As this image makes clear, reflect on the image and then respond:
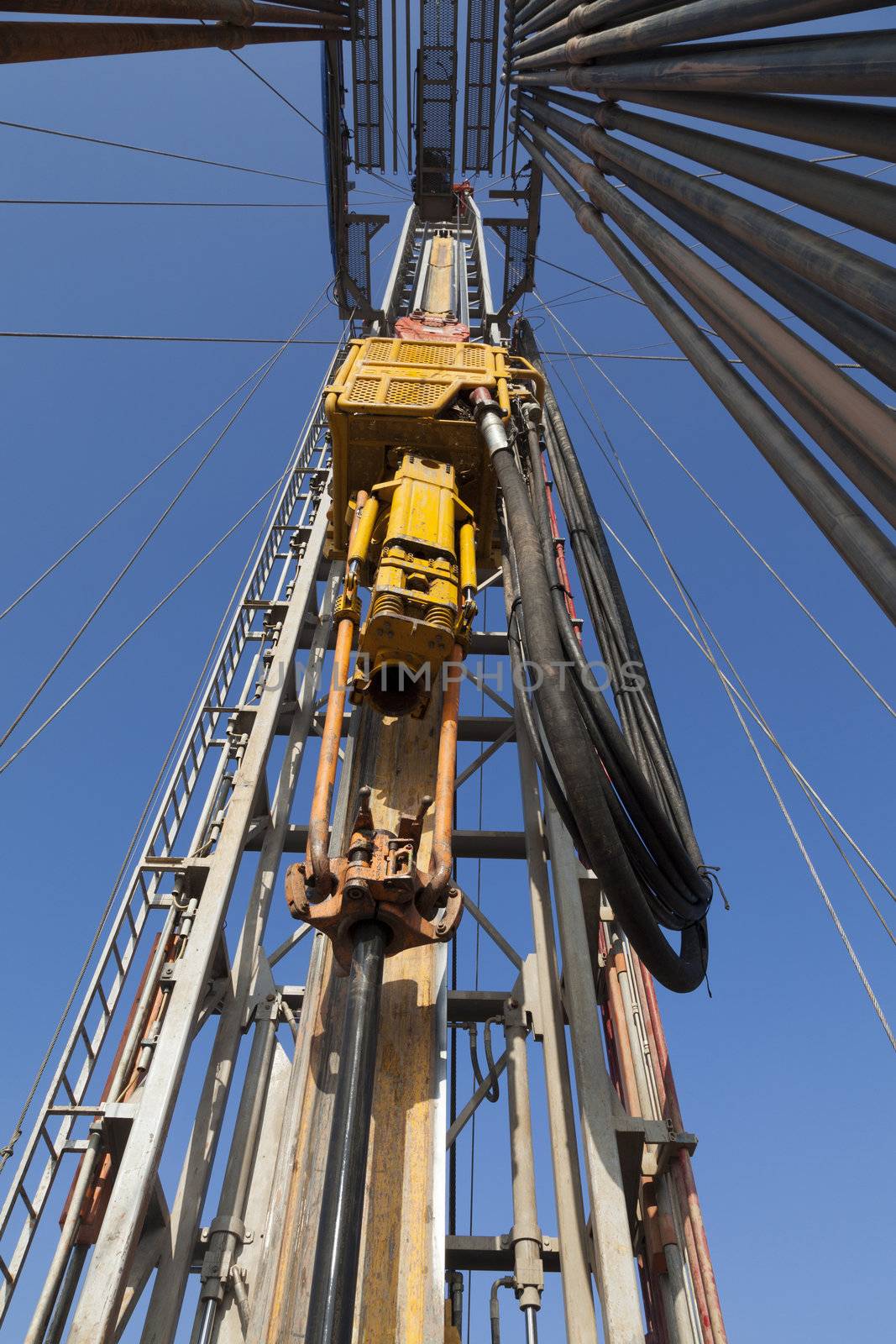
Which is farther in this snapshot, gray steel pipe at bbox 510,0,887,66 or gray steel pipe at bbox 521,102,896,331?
gray steel pipe at bbox 510,0,887,66

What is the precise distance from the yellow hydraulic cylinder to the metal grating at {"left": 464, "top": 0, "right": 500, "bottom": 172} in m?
12.6

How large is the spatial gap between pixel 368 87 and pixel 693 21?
15.8 metres

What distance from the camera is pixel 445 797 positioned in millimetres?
5301

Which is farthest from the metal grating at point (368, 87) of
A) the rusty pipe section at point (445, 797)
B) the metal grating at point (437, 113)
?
the rusty pipe section at point (445, 797)

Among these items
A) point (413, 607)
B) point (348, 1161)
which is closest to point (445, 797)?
point (413, 607)

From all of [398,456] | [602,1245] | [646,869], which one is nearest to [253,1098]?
[602,1245]

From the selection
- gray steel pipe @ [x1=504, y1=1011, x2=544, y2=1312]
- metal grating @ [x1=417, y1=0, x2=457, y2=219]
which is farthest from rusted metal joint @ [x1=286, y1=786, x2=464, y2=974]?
metal grating @ [x1=417, y1=0, x2=457, y2=219]

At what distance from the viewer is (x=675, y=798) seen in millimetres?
4453

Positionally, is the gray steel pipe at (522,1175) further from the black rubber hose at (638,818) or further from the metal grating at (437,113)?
the metal grating at (437,113)

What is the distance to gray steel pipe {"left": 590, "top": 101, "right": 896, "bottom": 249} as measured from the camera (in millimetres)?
2307

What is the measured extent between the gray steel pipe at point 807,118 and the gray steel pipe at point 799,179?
0.23 feet

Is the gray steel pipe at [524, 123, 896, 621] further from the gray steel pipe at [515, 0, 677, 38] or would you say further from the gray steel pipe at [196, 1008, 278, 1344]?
the gray steel pipe at [196, 1008, 278, 1344]

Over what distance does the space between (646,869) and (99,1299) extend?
9.48 feet

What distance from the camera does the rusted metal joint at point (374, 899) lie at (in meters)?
4.52
